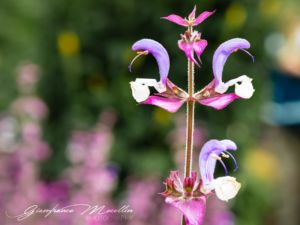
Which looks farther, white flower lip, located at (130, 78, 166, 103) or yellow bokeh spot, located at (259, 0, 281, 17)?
yellow bokeh spot, located at (259, 0, 281, 17)

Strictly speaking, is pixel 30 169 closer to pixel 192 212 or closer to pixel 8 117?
pixel 8 117

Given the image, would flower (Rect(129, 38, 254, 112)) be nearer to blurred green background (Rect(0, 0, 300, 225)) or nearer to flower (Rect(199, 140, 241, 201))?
flower (Rect(199, 140, 241, 201))

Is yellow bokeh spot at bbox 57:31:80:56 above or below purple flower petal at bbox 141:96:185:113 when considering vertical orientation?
above

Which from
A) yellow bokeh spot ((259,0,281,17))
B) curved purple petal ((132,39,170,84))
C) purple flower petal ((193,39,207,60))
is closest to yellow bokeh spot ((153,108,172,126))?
yellow bokeh spot ((259,0,281,17))

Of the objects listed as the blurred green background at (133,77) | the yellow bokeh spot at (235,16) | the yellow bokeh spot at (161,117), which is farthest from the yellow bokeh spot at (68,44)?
the yellow bokeh spot at (235,16)

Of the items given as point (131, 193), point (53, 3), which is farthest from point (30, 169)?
point (53, 3)

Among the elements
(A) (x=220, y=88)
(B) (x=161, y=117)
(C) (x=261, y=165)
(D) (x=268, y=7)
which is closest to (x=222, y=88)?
(A) (x=220, y=88)

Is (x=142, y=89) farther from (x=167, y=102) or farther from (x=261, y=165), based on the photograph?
(x=261, y=165)

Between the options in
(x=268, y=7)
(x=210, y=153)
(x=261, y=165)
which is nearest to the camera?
(x=210, y=153)
